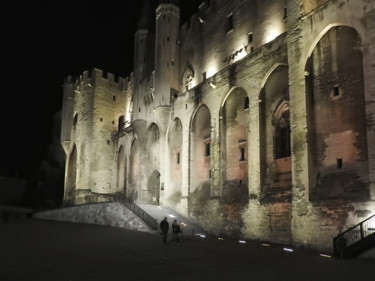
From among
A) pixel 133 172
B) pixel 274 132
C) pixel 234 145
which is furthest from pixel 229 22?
pixel 133 172

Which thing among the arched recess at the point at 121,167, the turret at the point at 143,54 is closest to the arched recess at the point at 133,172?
the arched recess at the point at 121,167

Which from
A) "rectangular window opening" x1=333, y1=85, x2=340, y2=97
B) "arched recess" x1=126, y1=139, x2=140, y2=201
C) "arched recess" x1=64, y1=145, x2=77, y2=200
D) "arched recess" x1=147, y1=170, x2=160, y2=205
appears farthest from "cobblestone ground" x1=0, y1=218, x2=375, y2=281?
"arched recess" x1=64, y1=145, x2=77, y2=200

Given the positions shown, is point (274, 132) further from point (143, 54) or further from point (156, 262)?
point (143, 54)

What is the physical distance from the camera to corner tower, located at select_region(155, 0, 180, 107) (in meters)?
29.5

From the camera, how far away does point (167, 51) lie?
30.3 m

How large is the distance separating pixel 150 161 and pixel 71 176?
541 inches

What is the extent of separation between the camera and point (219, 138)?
23.3 m

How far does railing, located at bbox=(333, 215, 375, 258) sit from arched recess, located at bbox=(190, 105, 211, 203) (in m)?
11.7

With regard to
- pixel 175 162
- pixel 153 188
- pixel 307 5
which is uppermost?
pixel 307 5

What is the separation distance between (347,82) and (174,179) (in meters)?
14.9

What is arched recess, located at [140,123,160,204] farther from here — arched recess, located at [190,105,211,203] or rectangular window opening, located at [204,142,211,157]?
rectangular window opening, located at [204,142,211,157]

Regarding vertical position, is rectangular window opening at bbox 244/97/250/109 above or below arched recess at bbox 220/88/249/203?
above

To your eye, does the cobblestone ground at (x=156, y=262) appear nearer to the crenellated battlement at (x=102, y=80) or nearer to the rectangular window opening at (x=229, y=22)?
the rectangular window opening at (x=229, y=22)

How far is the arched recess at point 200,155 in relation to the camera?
24734 millimetres
